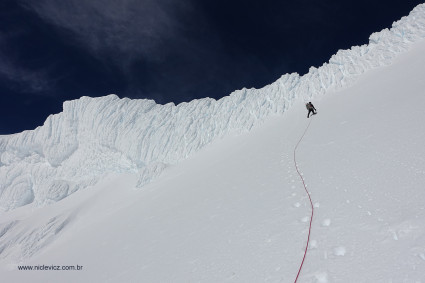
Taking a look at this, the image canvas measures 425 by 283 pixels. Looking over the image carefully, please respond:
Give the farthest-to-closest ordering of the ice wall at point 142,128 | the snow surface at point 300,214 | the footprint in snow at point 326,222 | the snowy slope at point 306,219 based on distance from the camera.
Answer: the ice wall at point 142,128
the footprint in snow at point 326,222
the snow surface at point 300,214
the snowy slope at point 306,219

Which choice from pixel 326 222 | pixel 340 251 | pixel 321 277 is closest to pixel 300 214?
pixel 326 222

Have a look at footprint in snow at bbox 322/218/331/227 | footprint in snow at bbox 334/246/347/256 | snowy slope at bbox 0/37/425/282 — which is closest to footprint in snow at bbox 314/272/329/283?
snowy slope at bbox 0/37/425/282

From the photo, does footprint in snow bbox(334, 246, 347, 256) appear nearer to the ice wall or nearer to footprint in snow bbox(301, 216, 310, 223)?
footprint in snow bbox(301, 216, 310, 223)

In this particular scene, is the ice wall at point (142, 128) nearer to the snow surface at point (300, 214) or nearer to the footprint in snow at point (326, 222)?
the snow surface at point (300, 214)

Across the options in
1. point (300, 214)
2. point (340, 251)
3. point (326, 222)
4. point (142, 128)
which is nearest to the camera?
point (340, 251)

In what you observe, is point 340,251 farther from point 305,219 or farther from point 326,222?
point 305,219

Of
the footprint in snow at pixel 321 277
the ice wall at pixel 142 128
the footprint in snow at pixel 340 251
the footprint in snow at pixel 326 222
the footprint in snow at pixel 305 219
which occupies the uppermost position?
the ice wall at pixel 142 128

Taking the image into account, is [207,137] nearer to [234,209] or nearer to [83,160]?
[83,160]

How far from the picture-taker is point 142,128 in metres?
37.8

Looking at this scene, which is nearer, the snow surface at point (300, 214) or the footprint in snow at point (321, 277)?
the footprint in snow at point (321, 277)

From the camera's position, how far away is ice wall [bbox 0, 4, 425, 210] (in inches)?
1097

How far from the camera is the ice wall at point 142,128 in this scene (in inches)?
1097

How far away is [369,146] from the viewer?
820cm

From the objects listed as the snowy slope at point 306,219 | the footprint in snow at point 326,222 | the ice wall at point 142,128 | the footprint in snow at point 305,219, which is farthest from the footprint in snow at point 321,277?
the ice wall at point 142,128
